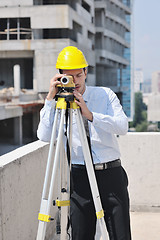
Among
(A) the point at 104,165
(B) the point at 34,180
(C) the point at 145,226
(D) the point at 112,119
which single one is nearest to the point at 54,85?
(D) the point at 112,119

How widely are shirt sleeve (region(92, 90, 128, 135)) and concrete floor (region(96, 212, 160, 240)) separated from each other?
2042 millimetres

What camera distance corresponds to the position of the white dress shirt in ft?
7.80

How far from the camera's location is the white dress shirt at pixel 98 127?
7.80ft

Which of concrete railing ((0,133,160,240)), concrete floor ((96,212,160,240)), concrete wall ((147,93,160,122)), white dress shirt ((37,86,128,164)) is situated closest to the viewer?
white dress shirt ((37,86,128,164))

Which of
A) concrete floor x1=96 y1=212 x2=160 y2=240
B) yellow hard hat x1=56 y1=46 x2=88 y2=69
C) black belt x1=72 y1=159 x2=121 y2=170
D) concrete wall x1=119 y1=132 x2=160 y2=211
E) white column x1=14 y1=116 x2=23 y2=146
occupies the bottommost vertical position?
white column x1=14 y1=116 x2=23 y2=146

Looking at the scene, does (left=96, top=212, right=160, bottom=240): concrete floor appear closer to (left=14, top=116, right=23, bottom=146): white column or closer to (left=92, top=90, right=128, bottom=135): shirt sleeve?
(left=92, top=90, right=128, bottom=135): shirt sleeve

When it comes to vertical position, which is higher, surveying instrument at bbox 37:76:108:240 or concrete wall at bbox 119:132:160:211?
surveying instrument at bbox 37:76:108:240

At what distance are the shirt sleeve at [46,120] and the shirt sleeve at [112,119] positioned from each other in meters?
0.29

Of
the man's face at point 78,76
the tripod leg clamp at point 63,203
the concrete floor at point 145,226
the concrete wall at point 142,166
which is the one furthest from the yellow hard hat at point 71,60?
the concrete wall at point 142,166

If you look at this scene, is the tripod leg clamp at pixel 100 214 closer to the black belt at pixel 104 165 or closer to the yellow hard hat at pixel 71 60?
the black belt at pixel 104 165

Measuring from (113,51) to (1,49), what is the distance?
20.8 metres

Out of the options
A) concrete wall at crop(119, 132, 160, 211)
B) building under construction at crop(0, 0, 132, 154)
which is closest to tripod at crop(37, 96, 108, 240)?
concrete wall at crop(119, 132, 160, 211)

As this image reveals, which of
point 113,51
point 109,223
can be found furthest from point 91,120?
point 113,51

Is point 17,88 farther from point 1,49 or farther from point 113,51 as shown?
point 113,51
